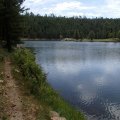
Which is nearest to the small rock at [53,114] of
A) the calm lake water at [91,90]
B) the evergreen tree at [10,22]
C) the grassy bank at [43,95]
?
the grassy bank at [43,95]

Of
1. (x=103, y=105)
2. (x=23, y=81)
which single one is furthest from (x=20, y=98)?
(x=103, y=105)

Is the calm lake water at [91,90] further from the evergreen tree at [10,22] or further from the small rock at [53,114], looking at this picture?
the evergreen tree at [10,22]

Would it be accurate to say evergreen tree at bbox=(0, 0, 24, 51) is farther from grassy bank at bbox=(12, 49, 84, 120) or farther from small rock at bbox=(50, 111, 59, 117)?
small rock at bbox=(50, 111, 59, 117)

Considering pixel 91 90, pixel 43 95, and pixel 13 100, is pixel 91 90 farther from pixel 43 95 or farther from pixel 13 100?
pixel 13 100

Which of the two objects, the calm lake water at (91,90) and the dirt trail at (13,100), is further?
the calm lake water at (91,90)

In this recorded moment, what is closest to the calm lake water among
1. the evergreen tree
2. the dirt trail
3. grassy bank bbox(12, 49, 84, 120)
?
grassy bank bbox(12, 49, 84, 120)

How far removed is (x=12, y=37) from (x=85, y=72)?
1146cm

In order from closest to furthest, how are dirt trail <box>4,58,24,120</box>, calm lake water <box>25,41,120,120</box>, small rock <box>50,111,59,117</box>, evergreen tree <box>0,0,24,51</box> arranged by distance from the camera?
dirt trail <box>4,58,24,120</box> < small rock <box>50,111,59,117</box> < calm lake water <box>25,41,120,120</box> < evergreen tree <box>0,0,24,51</box>

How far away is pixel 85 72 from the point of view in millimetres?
46469

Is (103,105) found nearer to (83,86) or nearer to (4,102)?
(83,86)

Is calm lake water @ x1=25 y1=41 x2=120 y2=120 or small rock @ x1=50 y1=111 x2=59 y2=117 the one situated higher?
small rock @ x1=50 y1=111 x2=59 y2=117

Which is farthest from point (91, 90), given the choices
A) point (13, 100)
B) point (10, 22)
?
point (10, 22)

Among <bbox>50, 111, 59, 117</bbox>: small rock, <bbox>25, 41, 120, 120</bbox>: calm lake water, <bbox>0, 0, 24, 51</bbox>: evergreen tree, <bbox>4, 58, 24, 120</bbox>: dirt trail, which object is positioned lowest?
<bbox>25, 41, 120, 120</bbox>: calm lake water

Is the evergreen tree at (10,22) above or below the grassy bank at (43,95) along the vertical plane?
above
